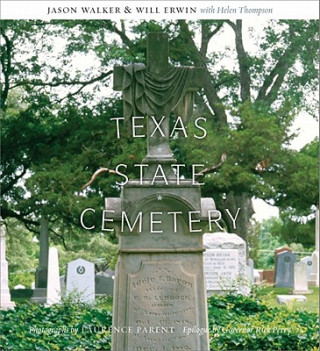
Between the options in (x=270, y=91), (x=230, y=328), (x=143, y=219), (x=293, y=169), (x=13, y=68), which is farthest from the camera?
(x=270, y=91)

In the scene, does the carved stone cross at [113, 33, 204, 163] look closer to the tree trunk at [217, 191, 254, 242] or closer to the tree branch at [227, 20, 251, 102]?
the tree trunk at [217, 191, 254, 242]

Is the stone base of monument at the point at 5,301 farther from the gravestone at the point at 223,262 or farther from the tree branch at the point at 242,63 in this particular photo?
the tree branch at the point at 242,63

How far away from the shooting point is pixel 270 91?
2398 centimetres

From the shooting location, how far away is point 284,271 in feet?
81.5

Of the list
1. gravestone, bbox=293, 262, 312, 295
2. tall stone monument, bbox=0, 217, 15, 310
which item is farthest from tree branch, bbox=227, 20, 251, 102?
tall stone monument, bbox=0, 217, 15, 310

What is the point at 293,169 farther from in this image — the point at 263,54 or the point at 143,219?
the point at 143,219

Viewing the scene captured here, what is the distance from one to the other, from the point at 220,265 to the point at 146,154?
3.02 meters

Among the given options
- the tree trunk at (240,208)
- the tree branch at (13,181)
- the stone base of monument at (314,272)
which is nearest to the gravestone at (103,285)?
the tree trunk at (240,208)

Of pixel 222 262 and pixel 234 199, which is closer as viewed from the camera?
pixel 222 262

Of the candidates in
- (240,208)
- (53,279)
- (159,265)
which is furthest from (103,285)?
(159,265)

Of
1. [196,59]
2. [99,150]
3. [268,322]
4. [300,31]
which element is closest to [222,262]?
[268,322]

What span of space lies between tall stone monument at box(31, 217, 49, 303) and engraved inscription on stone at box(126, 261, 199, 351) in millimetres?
11646

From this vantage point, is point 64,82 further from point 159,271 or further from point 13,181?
point 159,271

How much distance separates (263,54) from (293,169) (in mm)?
4871
